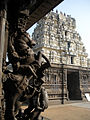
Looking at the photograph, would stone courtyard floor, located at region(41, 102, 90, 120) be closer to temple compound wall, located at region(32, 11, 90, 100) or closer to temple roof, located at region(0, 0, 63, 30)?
temple compound wall, located at region(32, 11, 90, 100)

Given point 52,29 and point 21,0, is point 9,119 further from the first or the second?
point 52,29

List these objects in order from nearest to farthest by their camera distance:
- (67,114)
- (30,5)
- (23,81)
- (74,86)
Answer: (23,81) < (30,5) < (67,114) < (74,86)

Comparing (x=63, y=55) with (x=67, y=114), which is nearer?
(x=67, y=114)

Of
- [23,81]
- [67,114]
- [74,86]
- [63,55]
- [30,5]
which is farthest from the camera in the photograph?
[63,55]

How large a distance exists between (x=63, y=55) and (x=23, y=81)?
22531 millimetres

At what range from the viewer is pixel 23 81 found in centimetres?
253

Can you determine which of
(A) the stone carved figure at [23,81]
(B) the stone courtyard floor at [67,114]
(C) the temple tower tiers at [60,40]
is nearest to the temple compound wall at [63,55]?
(C) the temple tower tiers at [60,40]

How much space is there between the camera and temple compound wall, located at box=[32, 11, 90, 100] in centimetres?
1603

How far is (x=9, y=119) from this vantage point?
7.80 ft

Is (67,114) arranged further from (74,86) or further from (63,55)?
(63,55)

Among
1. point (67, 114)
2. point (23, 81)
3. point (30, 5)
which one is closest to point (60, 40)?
point (67, 114)

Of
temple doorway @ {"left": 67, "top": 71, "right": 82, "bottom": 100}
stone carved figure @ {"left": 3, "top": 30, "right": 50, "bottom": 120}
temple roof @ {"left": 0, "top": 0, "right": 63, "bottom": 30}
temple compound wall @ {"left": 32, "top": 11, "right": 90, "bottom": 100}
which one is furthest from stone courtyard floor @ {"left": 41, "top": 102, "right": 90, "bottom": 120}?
temple doorway @ {"left": 67, "top": 71, "right": 82, "bottom": 100}

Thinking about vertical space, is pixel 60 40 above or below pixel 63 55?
above

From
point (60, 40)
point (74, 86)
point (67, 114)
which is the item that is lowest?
point (67, 114)
